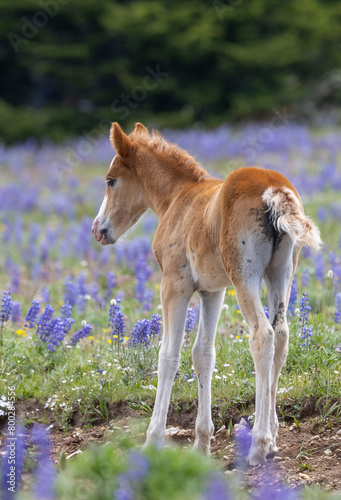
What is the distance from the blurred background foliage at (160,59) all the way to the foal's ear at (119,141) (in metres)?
15.5

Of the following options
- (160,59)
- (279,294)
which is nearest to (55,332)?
(279,294)

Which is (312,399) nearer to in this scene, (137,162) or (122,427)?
(122,427)

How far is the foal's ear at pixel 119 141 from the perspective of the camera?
4.59 metres

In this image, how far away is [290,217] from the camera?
345 centimetres

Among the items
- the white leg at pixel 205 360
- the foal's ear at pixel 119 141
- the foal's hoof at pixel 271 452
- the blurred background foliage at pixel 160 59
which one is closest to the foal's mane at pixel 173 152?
the foal's ear at pixel 119 141

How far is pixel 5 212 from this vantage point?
13.3 metres

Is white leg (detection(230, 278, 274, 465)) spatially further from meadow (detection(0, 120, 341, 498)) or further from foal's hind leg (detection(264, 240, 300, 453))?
meadow (detection(0, 120, 341, 498))

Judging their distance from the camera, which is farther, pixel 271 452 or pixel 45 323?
pixel 45 323

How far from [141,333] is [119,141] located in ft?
4.78

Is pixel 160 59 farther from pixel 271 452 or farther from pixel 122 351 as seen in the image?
pixel 271 452

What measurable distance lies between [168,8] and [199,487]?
2032cm

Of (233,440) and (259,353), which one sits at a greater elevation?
(259,353)

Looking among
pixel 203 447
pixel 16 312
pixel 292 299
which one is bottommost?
pixel 203 447

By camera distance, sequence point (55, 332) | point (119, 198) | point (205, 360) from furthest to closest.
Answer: point (55, 332), point (119, 198), point (205, 360)
